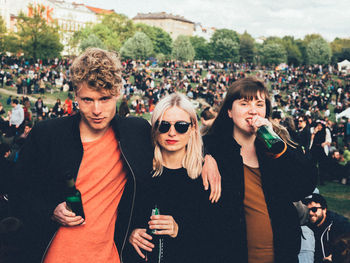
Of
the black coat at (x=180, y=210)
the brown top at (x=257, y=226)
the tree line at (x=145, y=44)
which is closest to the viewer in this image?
the black coat at (x=180, y=210)

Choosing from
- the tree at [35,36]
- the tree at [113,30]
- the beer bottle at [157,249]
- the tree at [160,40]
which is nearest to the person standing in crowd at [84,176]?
the beer bottle at [157,249]

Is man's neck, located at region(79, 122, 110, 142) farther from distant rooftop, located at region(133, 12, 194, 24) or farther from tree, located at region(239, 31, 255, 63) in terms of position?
distant rooftop, located at region(133, 12, 194, 24)

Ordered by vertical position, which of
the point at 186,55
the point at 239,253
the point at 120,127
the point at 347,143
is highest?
the point at 186,55

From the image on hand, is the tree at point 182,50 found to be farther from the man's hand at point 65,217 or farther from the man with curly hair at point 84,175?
the man's hand at point 65,217

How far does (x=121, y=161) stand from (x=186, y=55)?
75.8 metres

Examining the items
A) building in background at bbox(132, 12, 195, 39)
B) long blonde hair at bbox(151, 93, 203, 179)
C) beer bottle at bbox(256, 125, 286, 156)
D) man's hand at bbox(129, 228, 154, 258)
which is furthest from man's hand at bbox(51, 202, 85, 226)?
building in background at bbox(132, 12, 195, 39)

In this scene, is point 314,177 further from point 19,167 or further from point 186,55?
point 186,55

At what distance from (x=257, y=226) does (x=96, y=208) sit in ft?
3.65

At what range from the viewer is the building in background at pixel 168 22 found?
123m

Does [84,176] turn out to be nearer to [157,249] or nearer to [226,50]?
[157,249]

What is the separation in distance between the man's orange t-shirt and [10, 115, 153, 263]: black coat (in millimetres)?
49

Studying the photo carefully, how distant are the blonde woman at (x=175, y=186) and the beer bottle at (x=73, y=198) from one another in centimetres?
39

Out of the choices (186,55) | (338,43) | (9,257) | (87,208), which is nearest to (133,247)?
(87,208)

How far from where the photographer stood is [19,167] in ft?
6.77
